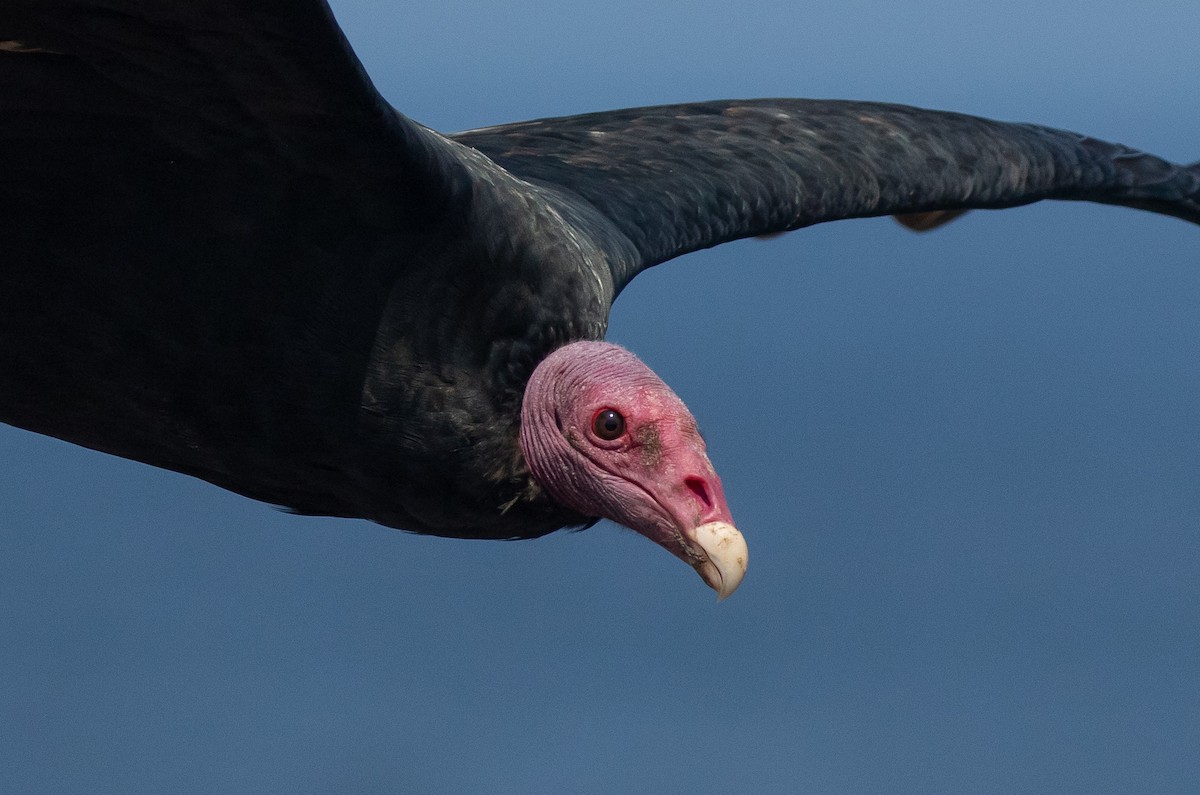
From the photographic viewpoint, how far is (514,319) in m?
4.05

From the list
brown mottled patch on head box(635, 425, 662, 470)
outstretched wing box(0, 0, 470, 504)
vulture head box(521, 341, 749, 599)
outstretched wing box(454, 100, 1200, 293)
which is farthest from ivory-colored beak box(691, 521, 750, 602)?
outstretched wing box(454, 100, 1200, 293)

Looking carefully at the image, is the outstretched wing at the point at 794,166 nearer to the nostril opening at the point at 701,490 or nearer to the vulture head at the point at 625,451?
the vulture head at the point at 625,451

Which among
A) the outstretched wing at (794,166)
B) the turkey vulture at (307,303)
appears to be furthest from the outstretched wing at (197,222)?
the outstretched wing at (794,166)

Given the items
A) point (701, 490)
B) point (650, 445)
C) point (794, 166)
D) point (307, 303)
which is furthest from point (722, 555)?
point (794, 166)

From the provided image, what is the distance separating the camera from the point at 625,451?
3975 mm

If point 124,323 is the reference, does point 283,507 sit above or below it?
below

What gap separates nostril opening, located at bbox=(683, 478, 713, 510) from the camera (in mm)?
3795

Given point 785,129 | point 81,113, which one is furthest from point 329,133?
point 785,129

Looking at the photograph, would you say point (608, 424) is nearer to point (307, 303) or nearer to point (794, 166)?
point (307, 303)

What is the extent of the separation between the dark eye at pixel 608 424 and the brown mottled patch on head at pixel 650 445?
63mm

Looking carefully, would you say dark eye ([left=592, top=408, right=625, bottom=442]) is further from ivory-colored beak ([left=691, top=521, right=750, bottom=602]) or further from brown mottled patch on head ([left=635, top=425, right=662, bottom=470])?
ivory-colored beak ([left=691, top=521, right=750, bottom=602])

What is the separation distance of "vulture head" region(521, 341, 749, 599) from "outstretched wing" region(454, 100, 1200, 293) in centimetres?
65

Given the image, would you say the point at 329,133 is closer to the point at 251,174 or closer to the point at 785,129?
the point at 251,174

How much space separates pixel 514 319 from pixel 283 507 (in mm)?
834
